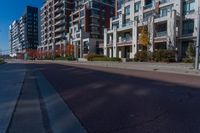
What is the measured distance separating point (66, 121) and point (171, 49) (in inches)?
1364

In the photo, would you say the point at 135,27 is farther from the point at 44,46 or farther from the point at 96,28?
the point at 44,46

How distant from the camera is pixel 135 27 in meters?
48.2

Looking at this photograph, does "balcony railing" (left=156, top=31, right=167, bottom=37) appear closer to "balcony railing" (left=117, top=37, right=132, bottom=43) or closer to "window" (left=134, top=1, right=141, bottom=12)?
"balcony railing" (left=117, top=37, right=132, bottom=43)

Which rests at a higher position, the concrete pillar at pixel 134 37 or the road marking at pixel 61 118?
the concrete pillar at pixel 134 37

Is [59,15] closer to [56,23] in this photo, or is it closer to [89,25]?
[56,23]

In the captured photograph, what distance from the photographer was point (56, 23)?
95.5 m

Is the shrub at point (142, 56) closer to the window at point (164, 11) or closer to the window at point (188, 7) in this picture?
the window at point (164, 11)

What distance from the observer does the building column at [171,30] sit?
1519 inches

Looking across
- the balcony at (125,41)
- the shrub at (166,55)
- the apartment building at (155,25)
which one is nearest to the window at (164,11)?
the apartment building at (155,25)

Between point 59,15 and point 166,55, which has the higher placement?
point 59,15

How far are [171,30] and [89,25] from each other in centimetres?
4349

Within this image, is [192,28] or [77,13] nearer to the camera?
[192,28]

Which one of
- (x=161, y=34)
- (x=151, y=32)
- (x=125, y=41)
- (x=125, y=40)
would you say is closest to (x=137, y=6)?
(x=125, y=40)

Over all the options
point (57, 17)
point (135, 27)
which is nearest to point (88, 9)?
point (57, 17)
